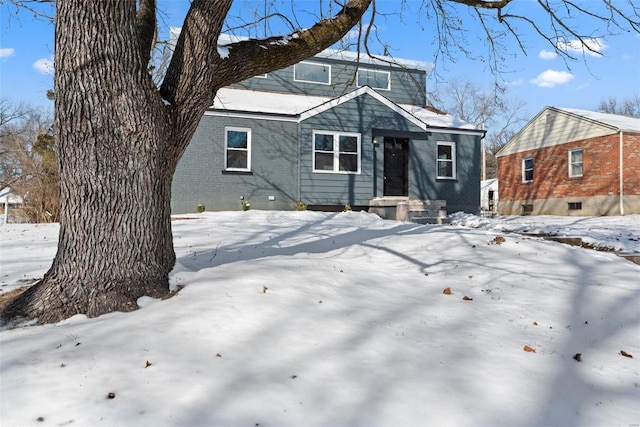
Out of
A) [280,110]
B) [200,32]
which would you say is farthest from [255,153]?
[200,32]

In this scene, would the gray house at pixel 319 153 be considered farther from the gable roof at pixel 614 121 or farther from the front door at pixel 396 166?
the gable roof at pixel 614 121

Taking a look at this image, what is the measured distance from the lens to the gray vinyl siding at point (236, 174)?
12.6 metres

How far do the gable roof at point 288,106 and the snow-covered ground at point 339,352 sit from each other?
9.04m

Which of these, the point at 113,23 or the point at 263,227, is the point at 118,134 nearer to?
the point at 113,23

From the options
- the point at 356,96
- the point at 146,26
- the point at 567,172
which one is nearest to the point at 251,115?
the point at 356,96

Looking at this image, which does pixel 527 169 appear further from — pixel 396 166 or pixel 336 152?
pixel 336 152

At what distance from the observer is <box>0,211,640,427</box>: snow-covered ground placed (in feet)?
6.58

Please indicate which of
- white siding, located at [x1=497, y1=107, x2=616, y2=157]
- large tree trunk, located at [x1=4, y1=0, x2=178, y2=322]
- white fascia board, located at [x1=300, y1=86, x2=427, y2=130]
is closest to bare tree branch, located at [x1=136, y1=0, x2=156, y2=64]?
large tree trunk, located at [x1=4, y1=0, x2=178, y2=322]

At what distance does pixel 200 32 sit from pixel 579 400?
3.99 meters

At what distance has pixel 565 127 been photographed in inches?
744

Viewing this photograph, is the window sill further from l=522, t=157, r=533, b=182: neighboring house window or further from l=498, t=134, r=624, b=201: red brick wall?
l=522, t=157, r=533, b=182: neighboring house window

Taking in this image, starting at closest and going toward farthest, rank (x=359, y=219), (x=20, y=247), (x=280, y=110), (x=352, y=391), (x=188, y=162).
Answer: (x=352, y=391) < (x=20, y=247) < (x=359, y=219) < (x=188, y=162) < (x=280, y=110)

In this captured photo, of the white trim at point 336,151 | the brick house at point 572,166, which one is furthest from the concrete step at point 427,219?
the brick house at point 572,166

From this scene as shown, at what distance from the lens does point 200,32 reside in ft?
12.1
